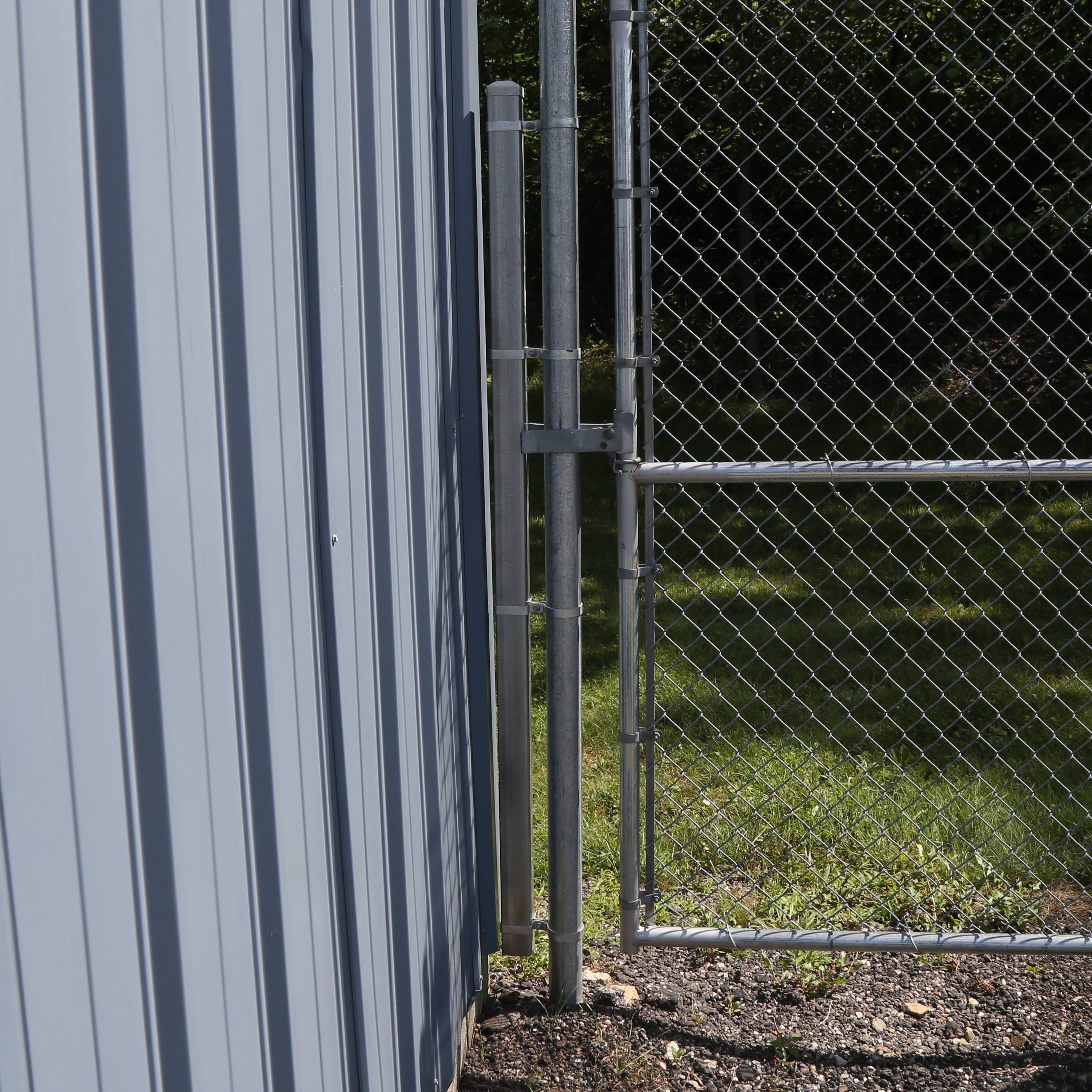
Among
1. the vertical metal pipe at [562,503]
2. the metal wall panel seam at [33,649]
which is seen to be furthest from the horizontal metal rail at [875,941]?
the metal wall panel seam at [33,649]

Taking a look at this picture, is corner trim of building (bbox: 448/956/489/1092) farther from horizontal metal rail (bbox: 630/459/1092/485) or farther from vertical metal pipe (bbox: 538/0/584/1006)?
horizontal metal rail (bbox: 630/459/1092/485)

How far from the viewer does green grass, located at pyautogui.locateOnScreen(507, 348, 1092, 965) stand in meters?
3.36

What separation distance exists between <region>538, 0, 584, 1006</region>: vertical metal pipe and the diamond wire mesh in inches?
7.7

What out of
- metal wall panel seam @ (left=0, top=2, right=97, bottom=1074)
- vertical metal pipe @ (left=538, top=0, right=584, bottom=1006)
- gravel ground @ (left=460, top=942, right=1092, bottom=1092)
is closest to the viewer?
metal wall panel seam @ (left=0, top=2, right=97, bottom=1074)

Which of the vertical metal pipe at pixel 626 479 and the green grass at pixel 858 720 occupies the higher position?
the vertical metal pipe at pixel 626 479

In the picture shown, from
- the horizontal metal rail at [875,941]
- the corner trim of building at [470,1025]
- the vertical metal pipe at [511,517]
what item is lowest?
the corner trim of building at [470,1025]

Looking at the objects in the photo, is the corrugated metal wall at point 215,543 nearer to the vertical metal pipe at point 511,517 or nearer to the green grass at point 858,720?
the vertical metal pipe at point 511,517

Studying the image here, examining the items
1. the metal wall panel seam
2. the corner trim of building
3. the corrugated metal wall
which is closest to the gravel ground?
the corner trim of building

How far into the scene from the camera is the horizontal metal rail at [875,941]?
104 inches

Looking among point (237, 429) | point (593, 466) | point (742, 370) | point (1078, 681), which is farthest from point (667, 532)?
point (237, 429)

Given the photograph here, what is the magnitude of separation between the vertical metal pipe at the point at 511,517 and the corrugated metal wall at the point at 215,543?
259 mm

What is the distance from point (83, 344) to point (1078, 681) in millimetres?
4535

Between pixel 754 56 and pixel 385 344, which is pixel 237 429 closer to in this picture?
pixel 385 344

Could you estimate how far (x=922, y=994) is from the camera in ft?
9.37
